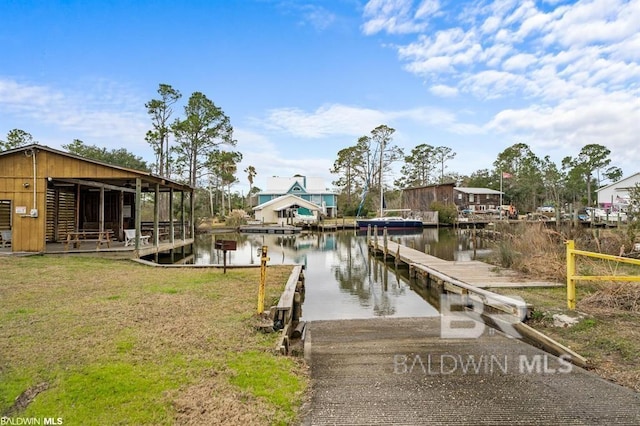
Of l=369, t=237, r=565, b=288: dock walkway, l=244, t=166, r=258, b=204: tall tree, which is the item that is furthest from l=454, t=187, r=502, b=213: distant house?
l=369, t=237, r=565, b=288: dock walkway

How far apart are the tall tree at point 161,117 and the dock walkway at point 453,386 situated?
37034mm

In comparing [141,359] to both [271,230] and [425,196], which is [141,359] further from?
[425,196]

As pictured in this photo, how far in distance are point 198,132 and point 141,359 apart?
120ft

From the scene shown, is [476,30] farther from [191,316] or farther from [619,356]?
[191,316]

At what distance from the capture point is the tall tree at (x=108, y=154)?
40.6 m

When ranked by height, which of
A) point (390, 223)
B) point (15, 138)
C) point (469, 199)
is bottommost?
point (390, 223)

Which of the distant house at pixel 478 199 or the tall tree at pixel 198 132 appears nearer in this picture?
the tall tree at pixel 198 132

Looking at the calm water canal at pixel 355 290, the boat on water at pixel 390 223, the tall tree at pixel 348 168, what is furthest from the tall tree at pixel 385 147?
the calm water canal at pixel 355 290

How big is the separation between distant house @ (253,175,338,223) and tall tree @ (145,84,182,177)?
1350 cm

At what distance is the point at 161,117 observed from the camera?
37938mm

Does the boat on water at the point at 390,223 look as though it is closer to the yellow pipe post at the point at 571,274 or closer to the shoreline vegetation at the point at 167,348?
the shoreline vegetation at the point at 167,348

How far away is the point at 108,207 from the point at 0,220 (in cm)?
438

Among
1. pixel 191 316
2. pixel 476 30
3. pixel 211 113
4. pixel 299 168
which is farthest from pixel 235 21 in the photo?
pixel 299 168

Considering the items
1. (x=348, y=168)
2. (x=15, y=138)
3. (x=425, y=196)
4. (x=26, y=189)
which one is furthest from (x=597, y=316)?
(x=348, y=168)
